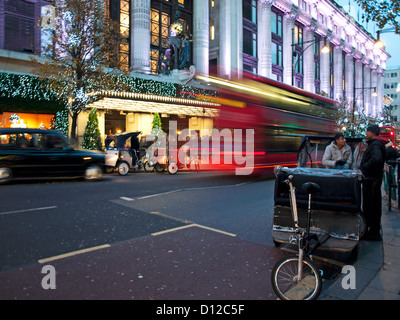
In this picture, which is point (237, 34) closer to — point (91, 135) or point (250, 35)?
point (250, 35)

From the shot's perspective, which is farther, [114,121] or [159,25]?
[159,25]

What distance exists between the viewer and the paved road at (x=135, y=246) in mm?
3793

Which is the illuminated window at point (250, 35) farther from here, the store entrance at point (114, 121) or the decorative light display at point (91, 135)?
the decorative light display at point (91, 135)

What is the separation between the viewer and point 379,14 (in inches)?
378

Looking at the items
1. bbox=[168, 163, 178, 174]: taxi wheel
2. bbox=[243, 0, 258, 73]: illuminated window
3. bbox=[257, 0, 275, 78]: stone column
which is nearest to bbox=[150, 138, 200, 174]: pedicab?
bbox=[168, 163, 178, 174]: taxi wheel

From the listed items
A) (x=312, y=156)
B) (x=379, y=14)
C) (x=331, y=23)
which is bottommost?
(x=312, y=156)

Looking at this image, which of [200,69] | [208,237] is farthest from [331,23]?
[208,237]

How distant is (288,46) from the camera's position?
158 ft

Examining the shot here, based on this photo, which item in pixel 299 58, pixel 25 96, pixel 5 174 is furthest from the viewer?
pixel 299 58

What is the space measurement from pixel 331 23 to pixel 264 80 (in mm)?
61688

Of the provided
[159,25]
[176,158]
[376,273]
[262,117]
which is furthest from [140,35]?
[376,273]

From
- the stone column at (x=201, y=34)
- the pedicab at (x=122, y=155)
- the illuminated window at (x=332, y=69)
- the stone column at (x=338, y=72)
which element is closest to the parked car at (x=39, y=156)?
the pedicab at (x=122, y=155)

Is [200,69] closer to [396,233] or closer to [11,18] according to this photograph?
[11,18]

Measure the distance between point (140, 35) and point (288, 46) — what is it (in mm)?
27893
